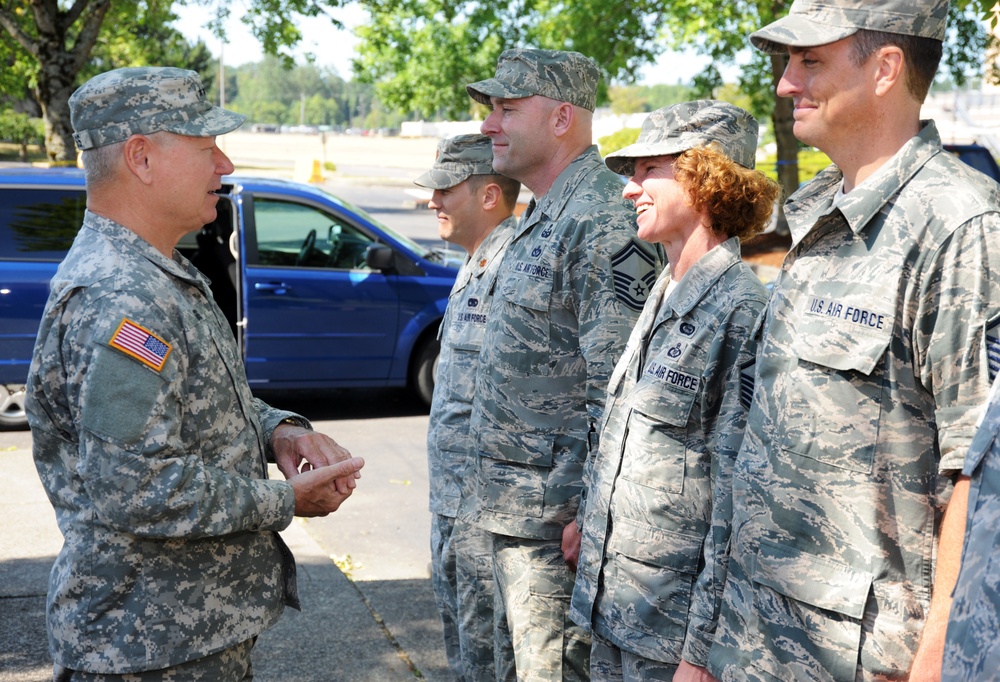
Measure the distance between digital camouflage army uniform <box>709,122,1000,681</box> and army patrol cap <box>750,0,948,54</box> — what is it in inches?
8.2

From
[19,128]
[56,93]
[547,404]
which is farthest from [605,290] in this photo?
[19,128]

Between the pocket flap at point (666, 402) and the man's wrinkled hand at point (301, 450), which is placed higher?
the pocket flap at point (666, 402)

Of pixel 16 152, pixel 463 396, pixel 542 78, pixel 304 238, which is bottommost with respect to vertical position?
pixel 16 152

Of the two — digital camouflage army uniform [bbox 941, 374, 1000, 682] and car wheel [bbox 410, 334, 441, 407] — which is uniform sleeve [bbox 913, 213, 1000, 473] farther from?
car wheel [bbox 410, 334, 441, 407]

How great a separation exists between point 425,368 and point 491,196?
14.3 feet

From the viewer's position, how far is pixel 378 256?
27.0 feet

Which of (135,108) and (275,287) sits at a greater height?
(135,108)

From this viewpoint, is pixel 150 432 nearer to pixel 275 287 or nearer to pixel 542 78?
→ pixel 542 78

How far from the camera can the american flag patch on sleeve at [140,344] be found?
221cm

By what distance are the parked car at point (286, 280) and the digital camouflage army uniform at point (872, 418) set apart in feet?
20.9

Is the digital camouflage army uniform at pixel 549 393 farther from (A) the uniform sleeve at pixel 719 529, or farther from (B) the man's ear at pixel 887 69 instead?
(B) the man's ear at pixel 887 69

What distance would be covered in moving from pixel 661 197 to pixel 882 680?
1393mm

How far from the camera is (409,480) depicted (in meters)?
7.10

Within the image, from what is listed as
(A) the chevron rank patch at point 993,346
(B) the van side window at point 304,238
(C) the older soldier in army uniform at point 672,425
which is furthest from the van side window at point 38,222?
(A) the chevron rank patch at point 993,346
